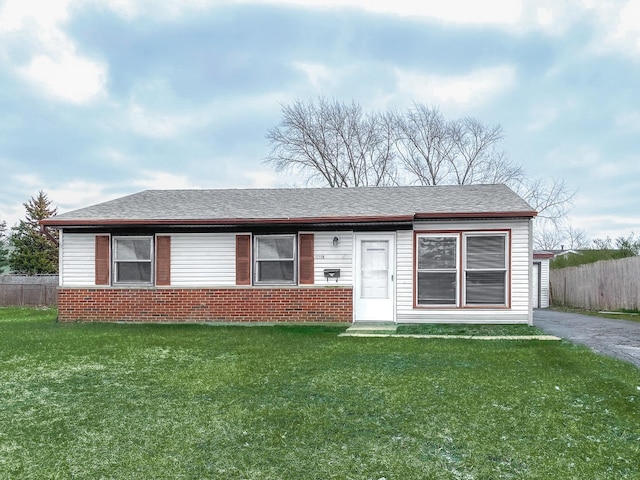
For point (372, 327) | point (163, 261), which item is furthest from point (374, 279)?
point (163, 261)

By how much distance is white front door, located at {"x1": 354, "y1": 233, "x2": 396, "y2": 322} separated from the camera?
11000 millimetres

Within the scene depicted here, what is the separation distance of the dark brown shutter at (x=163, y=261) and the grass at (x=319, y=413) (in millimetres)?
3831

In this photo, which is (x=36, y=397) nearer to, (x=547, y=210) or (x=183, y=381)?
(x=183, y=381)

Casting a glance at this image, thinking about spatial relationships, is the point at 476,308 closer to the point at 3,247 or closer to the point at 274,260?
the point at 274,260

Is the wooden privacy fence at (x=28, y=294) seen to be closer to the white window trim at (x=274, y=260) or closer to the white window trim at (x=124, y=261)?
the white window trim at (x=124, y=261)

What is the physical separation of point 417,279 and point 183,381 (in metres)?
6.56

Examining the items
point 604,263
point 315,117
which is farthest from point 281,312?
point 315,117

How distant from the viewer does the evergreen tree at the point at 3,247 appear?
34.0 meters

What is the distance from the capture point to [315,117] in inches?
1203

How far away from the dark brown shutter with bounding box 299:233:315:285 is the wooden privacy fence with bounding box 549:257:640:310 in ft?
32.7

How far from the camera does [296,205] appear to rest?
484 inches

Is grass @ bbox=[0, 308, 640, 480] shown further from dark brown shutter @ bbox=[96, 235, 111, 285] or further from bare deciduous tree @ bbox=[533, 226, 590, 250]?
bare deciduous tree @ bbox=[533, 226, 590, 250]

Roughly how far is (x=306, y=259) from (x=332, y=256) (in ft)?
1.95

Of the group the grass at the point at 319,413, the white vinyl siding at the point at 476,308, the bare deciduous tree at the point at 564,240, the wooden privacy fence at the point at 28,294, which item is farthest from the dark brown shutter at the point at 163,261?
the bare deciduous tree at the point at 564,240
